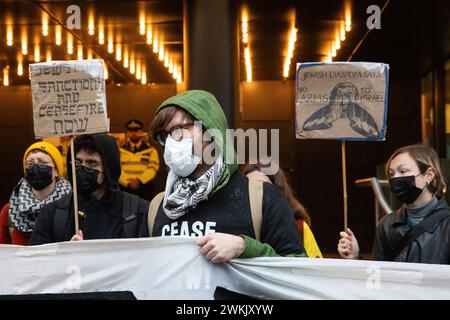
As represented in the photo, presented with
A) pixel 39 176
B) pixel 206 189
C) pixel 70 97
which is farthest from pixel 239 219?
pixel 39 176

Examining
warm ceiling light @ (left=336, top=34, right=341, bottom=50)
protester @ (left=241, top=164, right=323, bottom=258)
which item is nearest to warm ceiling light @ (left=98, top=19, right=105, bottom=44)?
warm ceiling light @ (left=336, top=34, right=341, bottom=50)

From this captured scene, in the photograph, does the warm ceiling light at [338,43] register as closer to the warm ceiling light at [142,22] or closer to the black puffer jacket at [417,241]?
the warm ceiling light at [142,22]

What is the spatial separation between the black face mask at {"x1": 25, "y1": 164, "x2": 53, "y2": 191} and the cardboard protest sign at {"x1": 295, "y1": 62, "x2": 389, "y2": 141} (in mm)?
1610

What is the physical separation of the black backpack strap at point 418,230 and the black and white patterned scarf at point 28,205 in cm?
188

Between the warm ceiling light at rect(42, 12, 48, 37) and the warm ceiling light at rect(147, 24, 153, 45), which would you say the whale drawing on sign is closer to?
the warm ceiling light at rect(42, 12, 48, 37)

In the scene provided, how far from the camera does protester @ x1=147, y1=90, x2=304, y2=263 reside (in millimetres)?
2945

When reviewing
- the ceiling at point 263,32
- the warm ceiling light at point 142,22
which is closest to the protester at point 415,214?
the ceiling at point 263,32

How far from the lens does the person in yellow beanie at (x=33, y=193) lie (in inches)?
179

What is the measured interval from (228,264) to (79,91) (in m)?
1.18

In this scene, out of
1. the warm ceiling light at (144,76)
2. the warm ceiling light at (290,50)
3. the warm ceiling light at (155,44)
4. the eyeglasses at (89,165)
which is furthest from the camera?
the warm ceiling light at (144,76)

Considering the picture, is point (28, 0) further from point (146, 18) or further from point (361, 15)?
point (361, 15)

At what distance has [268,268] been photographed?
2.96 meters
